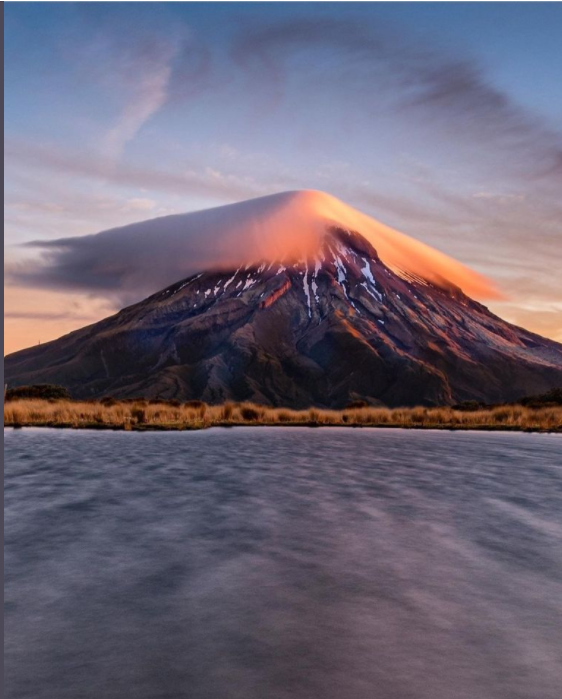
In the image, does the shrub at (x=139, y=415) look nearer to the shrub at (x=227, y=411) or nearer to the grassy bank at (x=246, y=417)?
the grassy bank at (x=246, y=417)

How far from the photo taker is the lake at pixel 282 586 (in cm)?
572

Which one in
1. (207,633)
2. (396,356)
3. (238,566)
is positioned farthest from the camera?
(396,356)

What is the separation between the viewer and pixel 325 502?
1489 cm

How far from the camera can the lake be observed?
18.8 feet

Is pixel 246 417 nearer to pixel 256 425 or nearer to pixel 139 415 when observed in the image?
pixel 256 425

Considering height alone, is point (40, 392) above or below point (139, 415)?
above

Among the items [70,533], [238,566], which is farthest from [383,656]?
[70,533]

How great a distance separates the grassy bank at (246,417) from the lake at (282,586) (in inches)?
843

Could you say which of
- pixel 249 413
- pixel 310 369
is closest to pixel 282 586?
pixel 249 413

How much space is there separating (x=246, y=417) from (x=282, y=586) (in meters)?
38.6

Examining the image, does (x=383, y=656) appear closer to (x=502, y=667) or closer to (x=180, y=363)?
(x=502, y=667)

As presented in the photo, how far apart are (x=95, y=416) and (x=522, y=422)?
25.6 meters

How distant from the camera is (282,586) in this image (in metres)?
8.48

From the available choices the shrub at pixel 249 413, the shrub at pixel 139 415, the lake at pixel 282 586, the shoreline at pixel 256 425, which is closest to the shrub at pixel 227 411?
the shrub at pixel 249 413
